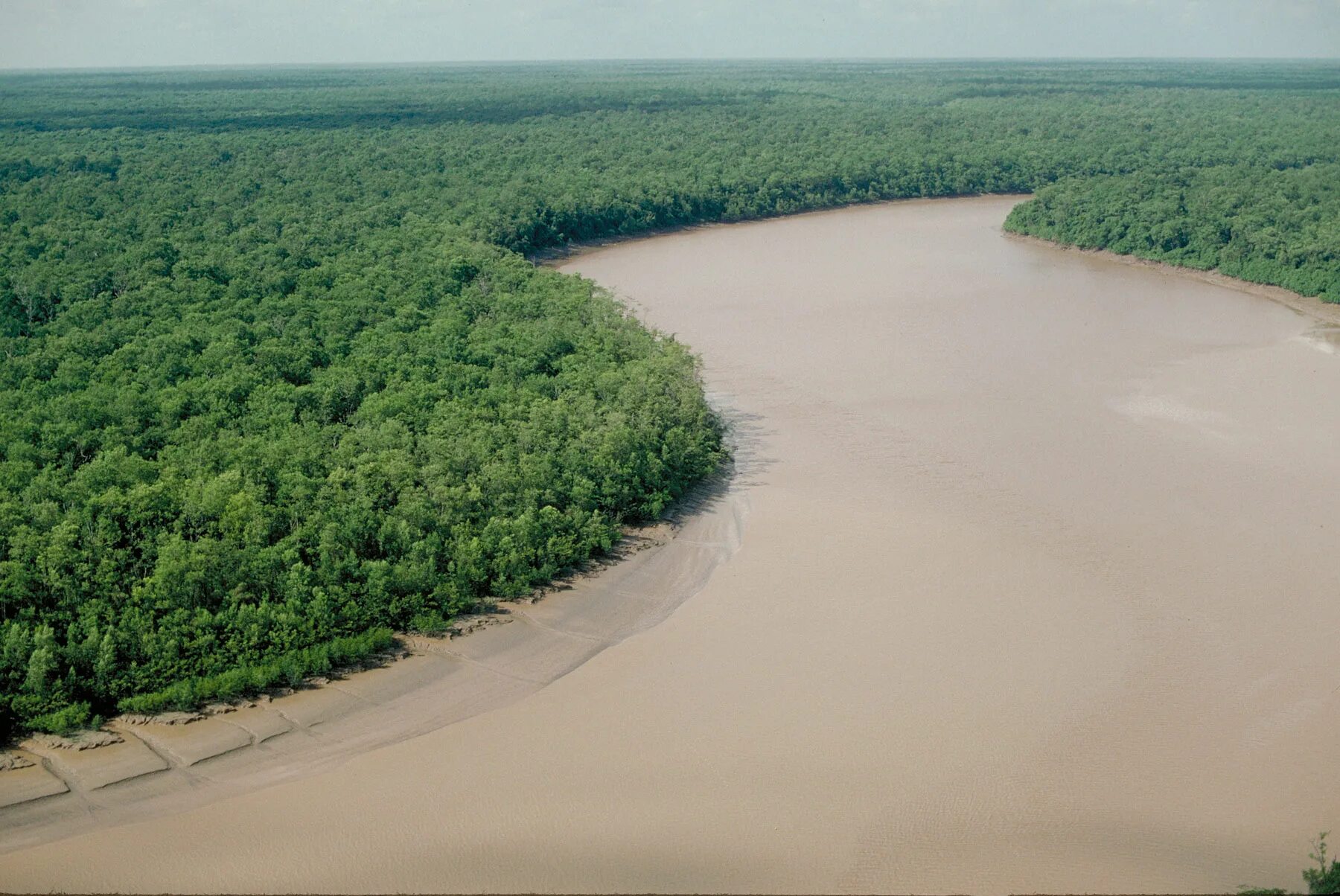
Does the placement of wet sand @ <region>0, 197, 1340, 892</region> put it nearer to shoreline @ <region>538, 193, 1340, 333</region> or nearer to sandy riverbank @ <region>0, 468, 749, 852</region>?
sandy riverbank @ <region>0, 468, 749, 852</region>

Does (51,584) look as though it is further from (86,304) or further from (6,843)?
(86,304)

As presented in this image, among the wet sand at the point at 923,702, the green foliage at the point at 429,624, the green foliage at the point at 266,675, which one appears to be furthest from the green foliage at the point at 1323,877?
the green foliage at the point at 266,675

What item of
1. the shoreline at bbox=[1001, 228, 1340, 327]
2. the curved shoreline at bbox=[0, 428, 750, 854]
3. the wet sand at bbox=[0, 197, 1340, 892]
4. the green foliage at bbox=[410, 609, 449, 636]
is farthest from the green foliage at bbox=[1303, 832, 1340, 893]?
the shoreline at bbox=[1001, 228, 1340, 327]

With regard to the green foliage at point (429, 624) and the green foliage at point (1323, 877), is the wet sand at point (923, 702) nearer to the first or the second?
the green foliage at point (1323, 877)

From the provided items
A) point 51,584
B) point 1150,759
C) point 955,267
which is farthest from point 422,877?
point 955,267

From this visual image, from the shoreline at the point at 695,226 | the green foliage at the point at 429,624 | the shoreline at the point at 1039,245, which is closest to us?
the green foliage at the point at 429,624

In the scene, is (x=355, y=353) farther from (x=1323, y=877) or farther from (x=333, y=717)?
(x=1323, y=877)

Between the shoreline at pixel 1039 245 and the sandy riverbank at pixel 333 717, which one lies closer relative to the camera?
the sandy riverbank at pixel 333 717
